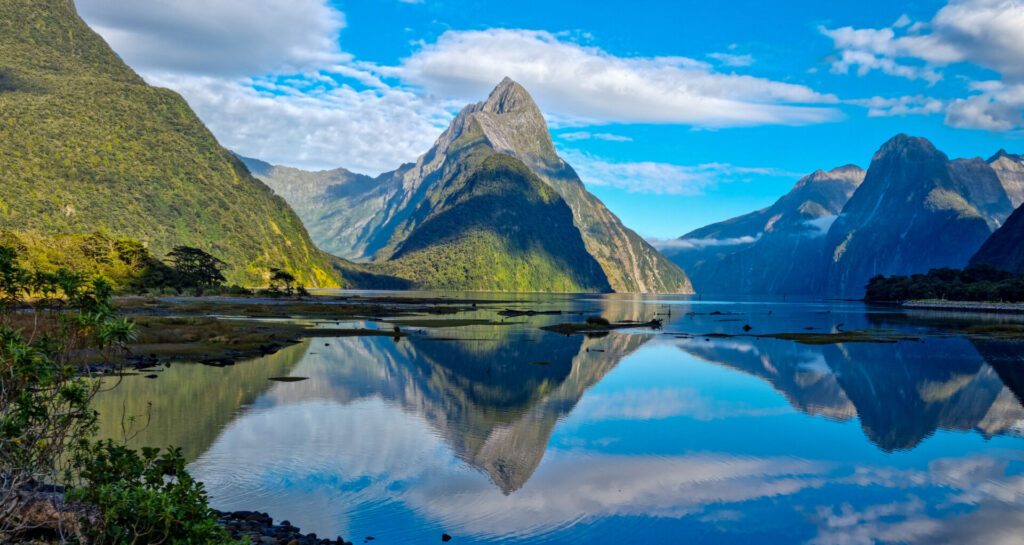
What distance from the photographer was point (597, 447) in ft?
98.6

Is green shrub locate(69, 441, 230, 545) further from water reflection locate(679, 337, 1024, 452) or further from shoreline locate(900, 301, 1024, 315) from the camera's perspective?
shoreline locate(900, 301, 1024, 315)

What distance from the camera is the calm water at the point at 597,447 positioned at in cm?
2042

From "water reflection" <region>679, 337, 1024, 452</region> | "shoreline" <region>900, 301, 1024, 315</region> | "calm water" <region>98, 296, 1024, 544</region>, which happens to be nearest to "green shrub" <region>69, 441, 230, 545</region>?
"calm water" <region>98, 296, 1024, 544</region>

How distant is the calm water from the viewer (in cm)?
2042

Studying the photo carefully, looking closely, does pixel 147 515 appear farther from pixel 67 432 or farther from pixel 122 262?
pixel 122 262

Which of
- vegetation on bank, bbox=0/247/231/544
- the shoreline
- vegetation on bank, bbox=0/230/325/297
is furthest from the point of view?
the shoreline

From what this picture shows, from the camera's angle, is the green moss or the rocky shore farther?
the green moss

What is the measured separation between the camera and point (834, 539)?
19312 mm

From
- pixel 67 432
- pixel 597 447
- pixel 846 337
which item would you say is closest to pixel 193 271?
pixel 846 337

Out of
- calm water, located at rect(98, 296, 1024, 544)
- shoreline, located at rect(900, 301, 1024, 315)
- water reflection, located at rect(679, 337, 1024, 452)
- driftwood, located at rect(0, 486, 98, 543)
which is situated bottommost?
calm water, located at rect(98, 296, 1024, 544)

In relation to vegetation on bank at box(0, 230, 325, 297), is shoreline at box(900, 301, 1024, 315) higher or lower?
higher

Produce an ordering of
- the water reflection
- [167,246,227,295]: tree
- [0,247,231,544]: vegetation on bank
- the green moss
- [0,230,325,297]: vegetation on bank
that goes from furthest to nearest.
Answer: [167,246,227,295]: tree, [0,230,325,297]: vegetation on bank, the green moss, the water reflection, [0,247,231,544]: vegetation on bank

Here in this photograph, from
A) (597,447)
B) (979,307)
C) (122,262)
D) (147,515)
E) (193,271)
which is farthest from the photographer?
(979,307)

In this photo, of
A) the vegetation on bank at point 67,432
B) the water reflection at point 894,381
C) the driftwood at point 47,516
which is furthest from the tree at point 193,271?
the vegetation on bank at point 67,432
